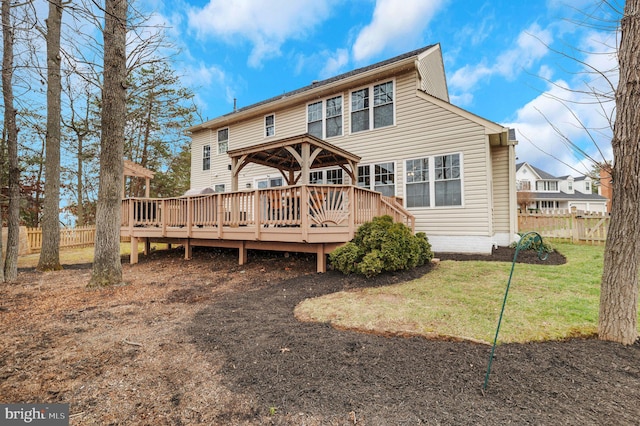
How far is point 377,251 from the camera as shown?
5719 mm

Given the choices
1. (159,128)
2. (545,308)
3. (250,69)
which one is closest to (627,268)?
(545,308)

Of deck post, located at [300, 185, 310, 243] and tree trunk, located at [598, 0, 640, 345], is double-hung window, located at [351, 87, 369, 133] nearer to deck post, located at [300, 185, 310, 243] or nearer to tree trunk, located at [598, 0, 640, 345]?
deck post, located at [300, 185, 310, 243]

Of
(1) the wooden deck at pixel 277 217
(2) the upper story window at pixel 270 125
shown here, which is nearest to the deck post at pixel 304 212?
(1) the wooden deck at pixel 277 217

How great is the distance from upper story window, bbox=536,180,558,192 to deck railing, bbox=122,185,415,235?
3798 centimetres

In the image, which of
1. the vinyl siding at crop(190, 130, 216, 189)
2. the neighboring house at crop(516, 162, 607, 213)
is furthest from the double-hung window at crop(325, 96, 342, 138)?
the neighboring house at crop(516, 162, 607, 213)

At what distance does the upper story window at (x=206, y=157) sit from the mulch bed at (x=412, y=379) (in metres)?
13.2

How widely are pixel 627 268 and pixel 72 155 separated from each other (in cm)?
2415

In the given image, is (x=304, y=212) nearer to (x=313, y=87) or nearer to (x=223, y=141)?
(x=313, y=87)

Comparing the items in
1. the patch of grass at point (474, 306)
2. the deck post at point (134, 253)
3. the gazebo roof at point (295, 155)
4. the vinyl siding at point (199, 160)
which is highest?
the vinyl siding at point (199, 160)

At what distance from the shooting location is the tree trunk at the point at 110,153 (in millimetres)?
5695

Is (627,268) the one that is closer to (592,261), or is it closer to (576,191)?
(592,261)

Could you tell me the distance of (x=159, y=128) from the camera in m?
20.2

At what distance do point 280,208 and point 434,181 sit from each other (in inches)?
218

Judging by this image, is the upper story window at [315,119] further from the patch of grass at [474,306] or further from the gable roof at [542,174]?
the gable roof at [542,174]
